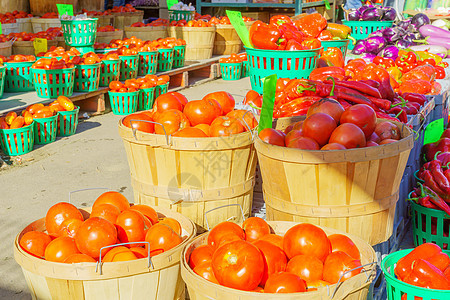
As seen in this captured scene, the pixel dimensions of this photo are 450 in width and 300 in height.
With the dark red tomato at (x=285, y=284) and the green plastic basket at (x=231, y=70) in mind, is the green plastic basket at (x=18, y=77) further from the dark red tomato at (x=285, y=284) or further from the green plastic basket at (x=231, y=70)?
the dark red tomato at (x=285, y=284)

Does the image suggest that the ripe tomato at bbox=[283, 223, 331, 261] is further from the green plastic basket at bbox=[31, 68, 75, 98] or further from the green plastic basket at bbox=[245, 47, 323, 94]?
the green plastic basket at bbox=[31, 68, 75, 98]

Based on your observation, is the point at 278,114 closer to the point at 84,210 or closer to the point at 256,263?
the point at 84,210

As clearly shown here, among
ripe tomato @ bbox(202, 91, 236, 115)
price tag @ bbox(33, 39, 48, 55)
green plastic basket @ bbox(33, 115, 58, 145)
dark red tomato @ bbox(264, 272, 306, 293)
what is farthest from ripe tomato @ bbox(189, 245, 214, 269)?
price tag @ bbox(33, 39, 48, 55)

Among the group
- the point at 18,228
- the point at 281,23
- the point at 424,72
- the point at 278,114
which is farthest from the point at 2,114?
the point at 424,72

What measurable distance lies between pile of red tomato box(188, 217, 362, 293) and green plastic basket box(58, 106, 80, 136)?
159 inches

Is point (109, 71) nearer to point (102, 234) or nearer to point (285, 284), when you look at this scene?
point (102, 234)

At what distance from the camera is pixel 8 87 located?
663 cm

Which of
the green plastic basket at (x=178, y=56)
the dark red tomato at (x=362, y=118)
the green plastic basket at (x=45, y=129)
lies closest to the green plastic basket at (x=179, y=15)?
the green plastic basket at (x=178, y=56)

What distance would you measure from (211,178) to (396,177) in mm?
878

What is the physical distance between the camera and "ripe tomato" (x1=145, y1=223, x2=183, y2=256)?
215cm

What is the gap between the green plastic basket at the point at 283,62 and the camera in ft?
13.1

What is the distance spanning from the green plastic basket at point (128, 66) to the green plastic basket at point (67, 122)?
1701 millimetres

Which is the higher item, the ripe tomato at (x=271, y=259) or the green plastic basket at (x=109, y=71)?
the ripe tomato at (x=271, y=259)

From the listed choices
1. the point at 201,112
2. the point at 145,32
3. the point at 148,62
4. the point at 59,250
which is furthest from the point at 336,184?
the point at 145,32
